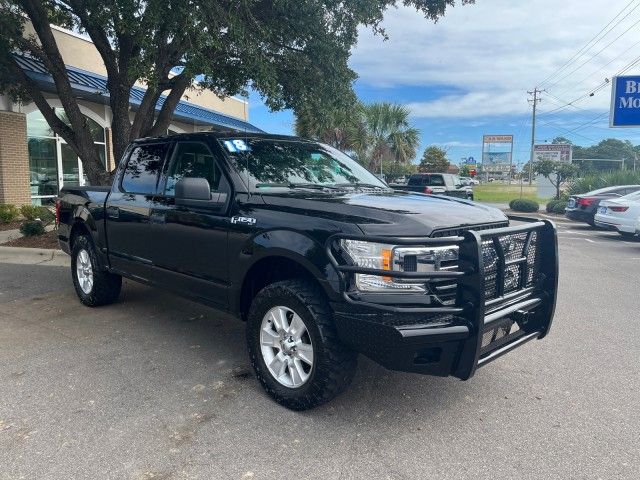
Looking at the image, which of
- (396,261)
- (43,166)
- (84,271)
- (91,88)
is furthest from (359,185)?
(43,166)

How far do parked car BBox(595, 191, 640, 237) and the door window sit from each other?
1180cm

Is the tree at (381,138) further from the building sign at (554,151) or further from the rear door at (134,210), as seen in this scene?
the rear door at (134,210)

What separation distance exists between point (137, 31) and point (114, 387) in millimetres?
5358

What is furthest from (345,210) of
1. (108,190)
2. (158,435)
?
(108,190)

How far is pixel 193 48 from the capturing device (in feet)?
24.6

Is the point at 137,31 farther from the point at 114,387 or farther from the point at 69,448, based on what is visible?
the point at 69,448

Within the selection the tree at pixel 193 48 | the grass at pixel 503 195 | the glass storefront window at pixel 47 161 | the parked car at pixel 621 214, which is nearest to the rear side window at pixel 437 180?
the grass at pixel 503 195

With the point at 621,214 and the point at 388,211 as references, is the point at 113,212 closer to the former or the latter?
the point at 388,211

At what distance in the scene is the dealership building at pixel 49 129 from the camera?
1388 cm

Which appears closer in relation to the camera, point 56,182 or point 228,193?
point 228,193

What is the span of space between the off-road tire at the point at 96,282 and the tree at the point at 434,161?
60020mm

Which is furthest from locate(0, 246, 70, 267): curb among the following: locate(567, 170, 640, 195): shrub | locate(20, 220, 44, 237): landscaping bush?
locate(567, 170, 640, 195): shrub

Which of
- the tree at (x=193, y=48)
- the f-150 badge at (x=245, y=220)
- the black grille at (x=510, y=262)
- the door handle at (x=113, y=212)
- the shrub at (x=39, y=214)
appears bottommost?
the shrub at (x=39, y=214)

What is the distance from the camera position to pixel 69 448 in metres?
3.07
